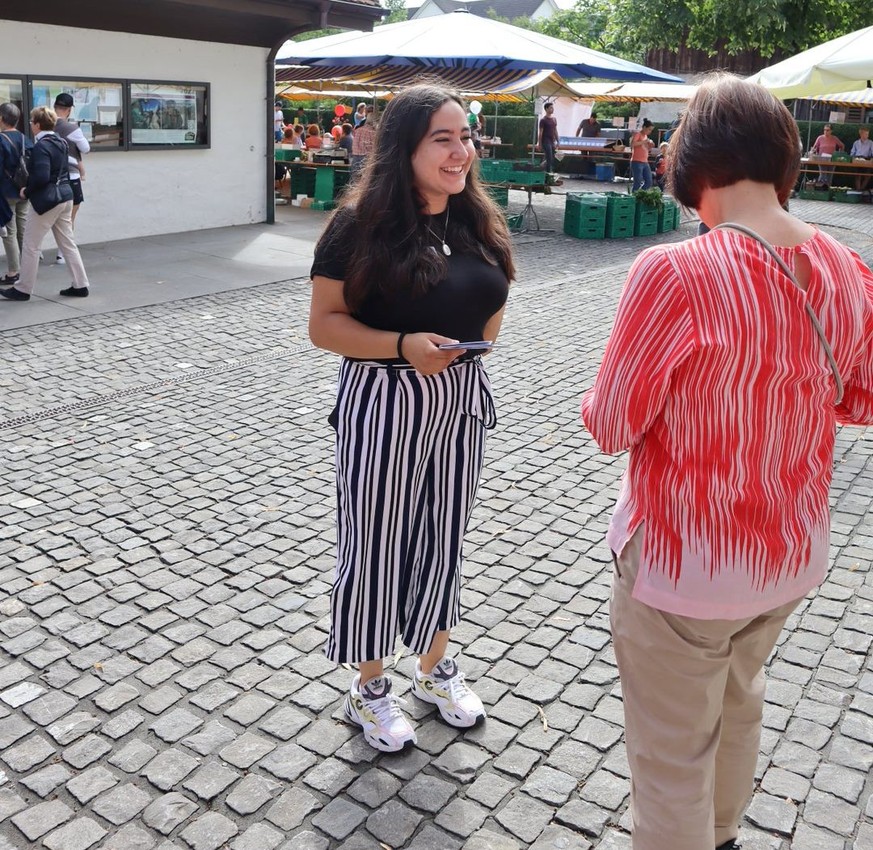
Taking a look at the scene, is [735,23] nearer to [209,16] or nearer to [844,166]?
[844,166]

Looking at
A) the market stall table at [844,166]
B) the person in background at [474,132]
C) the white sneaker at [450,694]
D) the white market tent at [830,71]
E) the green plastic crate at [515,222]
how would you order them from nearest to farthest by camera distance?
the person in background at [474,132] < the white sneaker at [450,694] < the white market tent at [830,71] < the green plastic crate at [515,222] < the market stall table at [844,166]

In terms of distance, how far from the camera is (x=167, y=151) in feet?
→ 44.2

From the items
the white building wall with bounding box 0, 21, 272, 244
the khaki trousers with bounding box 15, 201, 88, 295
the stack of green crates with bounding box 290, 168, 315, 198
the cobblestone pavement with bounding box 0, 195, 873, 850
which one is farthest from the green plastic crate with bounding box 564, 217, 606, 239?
the cobblestone pavement with bounding box 0, 195, 873, 850

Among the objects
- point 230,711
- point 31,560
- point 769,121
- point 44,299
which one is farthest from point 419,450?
point 44,299

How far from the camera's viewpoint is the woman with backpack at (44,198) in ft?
28.7

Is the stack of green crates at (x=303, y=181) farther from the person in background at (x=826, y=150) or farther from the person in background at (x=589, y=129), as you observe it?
the person in background at (x=589, y=129)

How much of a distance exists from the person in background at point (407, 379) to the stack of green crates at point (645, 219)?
13.4 m

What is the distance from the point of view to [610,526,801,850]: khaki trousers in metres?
2.05

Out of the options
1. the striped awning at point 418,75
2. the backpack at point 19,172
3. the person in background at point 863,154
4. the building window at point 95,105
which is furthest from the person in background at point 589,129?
the backpack at point 19,172

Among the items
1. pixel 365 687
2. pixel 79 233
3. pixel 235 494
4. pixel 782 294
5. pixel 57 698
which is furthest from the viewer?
pixel 79 233

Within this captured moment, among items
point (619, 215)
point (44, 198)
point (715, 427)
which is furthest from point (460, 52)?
point (715, 427)

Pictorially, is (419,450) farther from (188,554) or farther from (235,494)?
(235,494)

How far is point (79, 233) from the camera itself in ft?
40.9

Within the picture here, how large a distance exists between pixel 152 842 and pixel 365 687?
0.76 m
